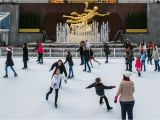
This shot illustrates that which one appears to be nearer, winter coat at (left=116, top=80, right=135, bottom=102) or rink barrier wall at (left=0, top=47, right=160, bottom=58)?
winter coat at (left=116, top=80, right=135, bottom=102)

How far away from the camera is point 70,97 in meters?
13.8

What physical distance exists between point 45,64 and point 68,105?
9449mm

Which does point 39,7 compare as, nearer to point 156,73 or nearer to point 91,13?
point 91,13

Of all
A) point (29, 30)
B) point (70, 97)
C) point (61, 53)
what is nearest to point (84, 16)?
point (29, 30)

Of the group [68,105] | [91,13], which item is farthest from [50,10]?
[68,105]

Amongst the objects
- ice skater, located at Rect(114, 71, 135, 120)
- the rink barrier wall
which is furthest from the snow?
the rink barrier wall

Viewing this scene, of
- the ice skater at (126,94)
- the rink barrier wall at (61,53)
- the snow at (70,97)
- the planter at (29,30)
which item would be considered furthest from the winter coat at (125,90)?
the planter at (29,30)

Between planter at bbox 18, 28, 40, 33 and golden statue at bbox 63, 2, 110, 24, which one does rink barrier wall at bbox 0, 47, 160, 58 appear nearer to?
golden statue at bbox 63, 2, 110, 24

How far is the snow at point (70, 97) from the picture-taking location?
1190 centimetres

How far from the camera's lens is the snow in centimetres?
1190

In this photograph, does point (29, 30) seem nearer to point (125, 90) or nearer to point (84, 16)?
point (84, 16)

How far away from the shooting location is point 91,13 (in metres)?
34.9

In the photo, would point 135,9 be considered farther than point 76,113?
Yes

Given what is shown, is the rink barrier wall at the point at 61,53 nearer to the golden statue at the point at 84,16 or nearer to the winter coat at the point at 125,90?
the golden statue at the point at 84,16
